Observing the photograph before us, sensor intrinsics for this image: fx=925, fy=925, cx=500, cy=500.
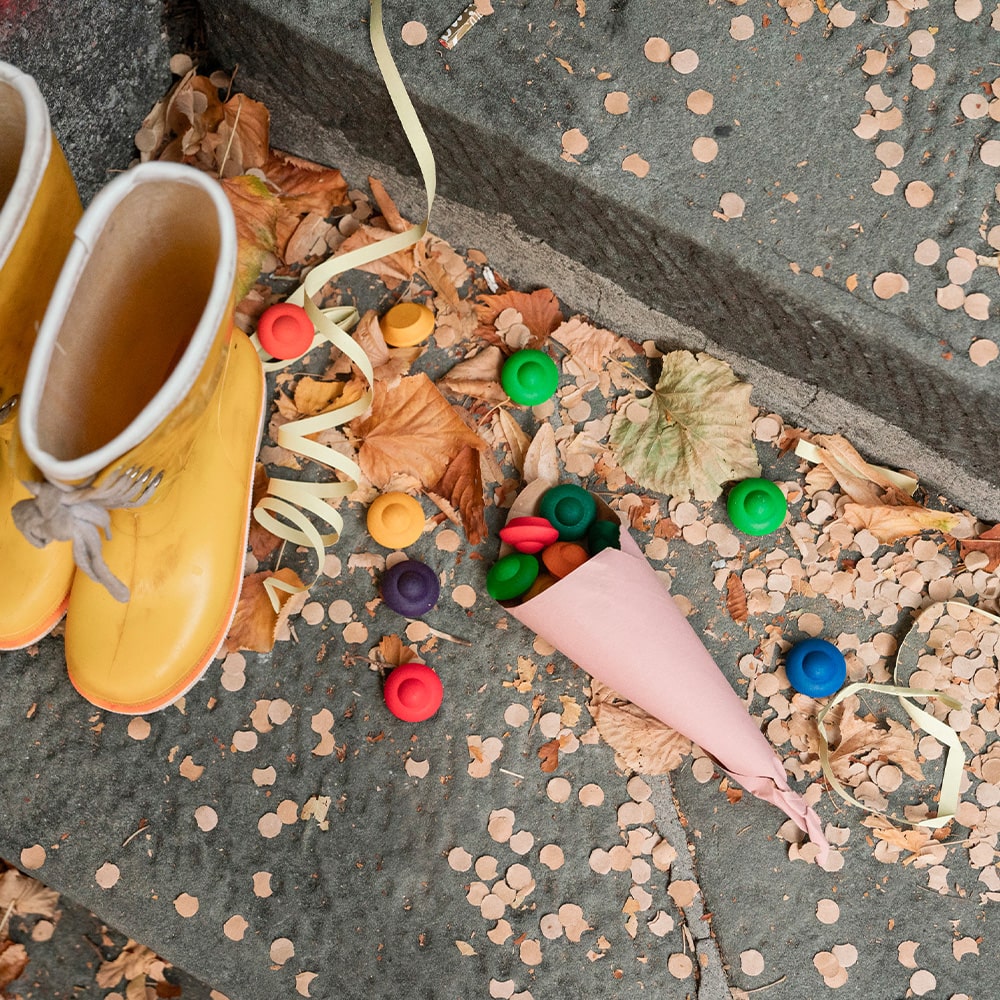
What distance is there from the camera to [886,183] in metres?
1.70

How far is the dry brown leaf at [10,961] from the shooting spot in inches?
81.1

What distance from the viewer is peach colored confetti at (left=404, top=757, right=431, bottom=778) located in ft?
6.20

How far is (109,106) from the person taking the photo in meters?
1.93

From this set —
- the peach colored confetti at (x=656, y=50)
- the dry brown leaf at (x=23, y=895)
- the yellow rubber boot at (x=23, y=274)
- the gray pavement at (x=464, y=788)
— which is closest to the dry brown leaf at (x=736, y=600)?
the gray pavement at (x=464, y=788)

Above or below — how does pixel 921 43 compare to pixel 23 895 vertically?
above

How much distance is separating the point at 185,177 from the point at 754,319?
1.09 metres

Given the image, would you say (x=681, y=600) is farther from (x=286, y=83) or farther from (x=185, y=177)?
(x=286, y=83)

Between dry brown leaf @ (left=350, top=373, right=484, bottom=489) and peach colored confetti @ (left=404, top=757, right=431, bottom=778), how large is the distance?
57 cm

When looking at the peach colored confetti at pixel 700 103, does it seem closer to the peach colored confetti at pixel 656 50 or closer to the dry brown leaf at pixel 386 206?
the peach colored confetti at pixel 656 50

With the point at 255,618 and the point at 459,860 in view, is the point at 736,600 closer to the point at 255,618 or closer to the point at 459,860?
the point at 459,860

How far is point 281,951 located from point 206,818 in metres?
0.30

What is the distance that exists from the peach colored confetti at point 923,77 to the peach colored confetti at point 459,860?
1.71 metres

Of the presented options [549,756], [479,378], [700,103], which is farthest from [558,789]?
[700,103]

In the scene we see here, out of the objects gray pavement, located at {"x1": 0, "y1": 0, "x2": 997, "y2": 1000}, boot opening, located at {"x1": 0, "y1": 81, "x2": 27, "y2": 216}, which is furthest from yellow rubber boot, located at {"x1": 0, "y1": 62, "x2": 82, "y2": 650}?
gray pavement, located at {"x1": 0, "y1": 0, "x2": 997, "y2": 1000}
